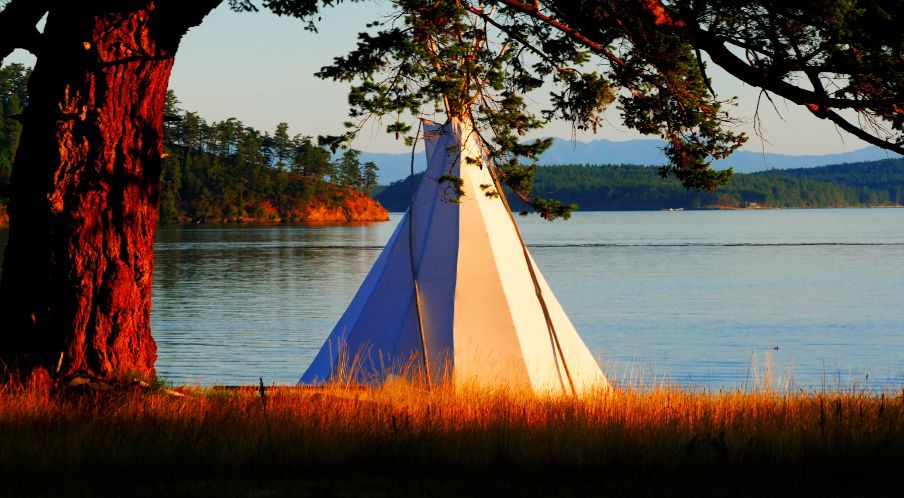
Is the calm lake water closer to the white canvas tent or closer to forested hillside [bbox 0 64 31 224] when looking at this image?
the white canvas tent

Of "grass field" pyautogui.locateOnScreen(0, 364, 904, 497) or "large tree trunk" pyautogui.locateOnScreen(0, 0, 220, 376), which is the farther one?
"large tree trunk" pyautogui.locateOnScreen(0, 0, 220, 376)

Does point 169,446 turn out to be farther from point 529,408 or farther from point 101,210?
point 529,408

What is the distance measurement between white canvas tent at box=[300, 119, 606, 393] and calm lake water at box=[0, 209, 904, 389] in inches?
46.3

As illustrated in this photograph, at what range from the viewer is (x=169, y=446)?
640cm

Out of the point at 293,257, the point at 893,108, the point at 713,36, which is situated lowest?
the point at 293,257

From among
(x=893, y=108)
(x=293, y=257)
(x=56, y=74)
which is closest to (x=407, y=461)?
(x=56, y=74)

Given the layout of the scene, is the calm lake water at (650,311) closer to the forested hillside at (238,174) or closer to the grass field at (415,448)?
the grass field at (415,448)

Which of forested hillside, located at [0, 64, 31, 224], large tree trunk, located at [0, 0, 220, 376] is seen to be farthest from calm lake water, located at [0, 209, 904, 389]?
forested hillside, located at [0, 64, 31, 224]

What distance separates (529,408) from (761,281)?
44.2 m

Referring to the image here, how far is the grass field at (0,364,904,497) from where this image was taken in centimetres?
584

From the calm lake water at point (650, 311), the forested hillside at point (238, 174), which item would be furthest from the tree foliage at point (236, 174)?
the calm lake water at point (650, 311)

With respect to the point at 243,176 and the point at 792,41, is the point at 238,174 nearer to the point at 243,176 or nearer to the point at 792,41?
the point at 243,176

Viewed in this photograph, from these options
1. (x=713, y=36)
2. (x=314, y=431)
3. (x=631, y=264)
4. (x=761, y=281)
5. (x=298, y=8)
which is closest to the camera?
(x=314, y=431)

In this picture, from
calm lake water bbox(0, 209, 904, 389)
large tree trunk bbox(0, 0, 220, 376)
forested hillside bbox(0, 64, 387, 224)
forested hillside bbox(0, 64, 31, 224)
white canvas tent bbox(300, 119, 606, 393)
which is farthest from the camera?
forested hillside bbox(0, 64, 387, 224)
